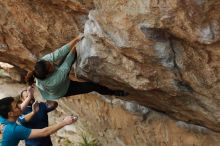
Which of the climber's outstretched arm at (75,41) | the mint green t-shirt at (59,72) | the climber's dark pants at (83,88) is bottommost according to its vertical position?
the climber's dark pants at (83,88)

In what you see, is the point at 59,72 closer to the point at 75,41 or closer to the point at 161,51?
the point at 75,41

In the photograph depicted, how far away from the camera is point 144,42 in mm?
3797

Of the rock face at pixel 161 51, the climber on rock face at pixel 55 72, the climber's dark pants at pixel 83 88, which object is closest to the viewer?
the rock face at pixel 161 51

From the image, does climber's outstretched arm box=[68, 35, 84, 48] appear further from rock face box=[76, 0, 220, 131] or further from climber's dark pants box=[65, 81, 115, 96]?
climber's dark pants box=[65, 81, 115, 96]

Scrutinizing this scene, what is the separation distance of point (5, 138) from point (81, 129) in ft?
10.2

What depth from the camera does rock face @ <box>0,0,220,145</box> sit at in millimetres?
3457

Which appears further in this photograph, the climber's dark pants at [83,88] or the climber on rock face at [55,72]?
the climber's dark pants at [83,88]

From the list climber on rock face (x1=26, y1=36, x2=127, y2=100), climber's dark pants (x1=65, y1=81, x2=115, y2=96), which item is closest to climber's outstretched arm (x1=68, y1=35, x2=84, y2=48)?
climber on rock face (x1=26, y1=36, x2=127, y2=100)

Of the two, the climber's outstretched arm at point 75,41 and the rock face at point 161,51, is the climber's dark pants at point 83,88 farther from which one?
the climber's outstretched arm at point 75,41

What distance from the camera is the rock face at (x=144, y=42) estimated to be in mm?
3457

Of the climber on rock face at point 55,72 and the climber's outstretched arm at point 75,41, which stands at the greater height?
A: the climber's outstretched arm at point 75,41

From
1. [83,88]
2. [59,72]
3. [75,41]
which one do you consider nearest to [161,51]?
[75,41]

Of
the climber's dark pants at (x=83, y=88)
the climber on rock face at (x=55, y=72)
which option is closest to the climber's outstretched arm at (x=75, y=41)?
the climber on rock face at (x=55, y=72)

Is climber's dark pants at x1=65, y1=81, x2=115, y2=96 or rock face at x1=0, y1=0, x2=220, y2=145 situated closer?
rock face at x1=0, y1=0, x2=220, y2=145
